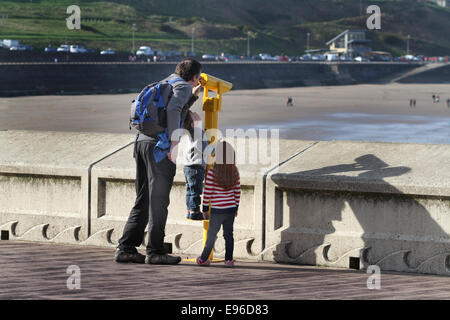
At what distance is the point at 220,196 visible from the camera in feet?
21.4

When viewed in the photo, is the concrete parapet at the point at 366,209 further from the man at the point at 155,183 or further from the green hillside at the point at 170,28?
the green hillside at the point at 170,28

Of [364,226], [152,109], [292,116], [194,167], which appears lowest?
[292,116]

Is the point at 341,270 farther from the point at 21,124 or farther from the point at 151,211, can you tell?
the point at 21,124

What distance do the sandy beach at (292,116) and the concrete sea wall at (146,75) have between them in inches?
159

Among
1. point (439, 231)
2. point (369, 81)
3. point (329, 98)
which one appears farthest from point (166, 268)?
point (369, 81)

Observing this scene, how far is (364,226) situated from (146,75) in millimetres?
77149

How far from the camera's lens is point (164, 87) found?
632 cm

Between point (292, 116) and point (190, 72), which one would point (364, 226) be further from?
point (292, 116)

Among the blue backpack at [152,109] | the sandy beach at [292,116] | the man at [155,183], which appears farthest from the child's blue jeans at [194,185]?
the sandy beach at [292,116]

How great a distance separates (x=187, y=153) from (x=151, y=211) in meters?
0.57

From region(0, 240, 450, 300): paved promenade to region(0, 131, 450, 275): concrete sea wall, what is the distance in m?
0.22

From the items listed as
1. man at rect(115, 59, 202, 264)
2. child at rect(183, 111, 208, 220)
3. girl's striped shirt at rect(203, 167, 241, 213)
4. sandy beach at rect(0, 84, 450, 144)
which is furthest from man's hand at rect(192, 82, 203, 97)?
sandy beach at rect(0, 84, 450, 144)

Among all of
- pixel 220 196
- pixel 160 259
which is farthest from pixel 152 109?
pixel 160 259

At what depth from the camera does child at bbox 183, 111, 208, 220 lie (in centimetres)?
655
